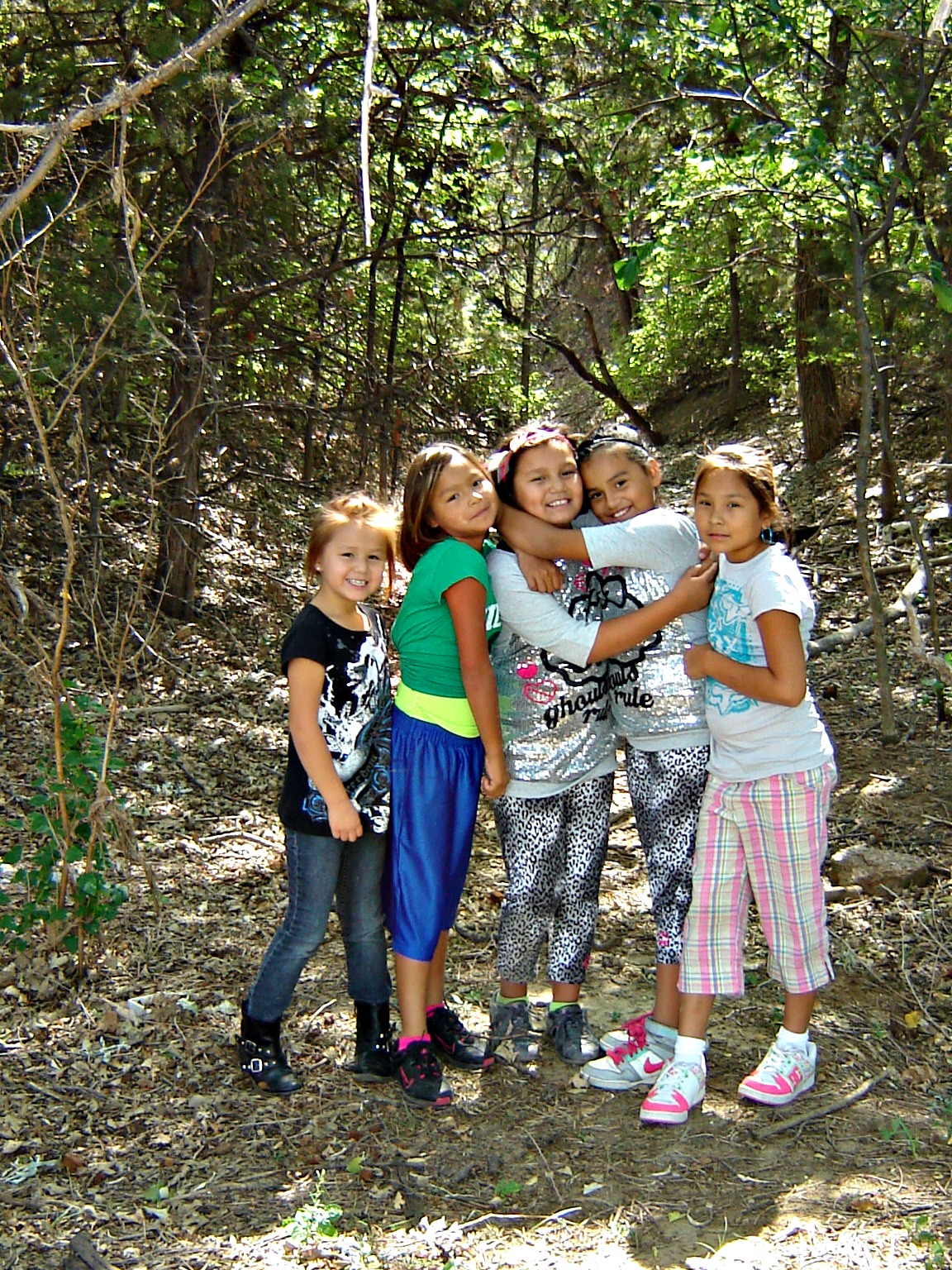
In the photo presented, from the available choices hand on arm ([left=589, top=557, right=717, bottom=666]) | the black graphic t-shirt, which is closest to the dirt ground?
the black graphic t-shirt

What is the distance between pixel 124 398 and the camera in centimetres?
568

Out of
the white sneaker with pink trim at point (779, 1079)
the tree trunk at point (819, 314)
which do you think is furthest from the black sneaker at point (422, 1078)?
the tree trunk at point (819, 314)

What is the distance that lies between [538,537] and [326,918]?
1139 millimetres

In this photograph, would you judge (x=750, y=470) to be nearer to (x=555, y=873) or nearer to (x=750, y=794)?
(x=750, y=794)

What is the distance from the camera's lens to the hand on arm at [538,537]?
2920 mm

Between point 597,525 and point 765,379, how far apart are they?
10873 millimetres

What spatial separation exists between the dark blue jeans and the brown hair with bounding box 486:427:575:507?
3.22ft

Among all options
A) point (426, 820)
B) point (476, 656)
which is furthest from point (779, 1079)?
point (476, 656)

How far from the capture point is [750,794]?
2.94 meters

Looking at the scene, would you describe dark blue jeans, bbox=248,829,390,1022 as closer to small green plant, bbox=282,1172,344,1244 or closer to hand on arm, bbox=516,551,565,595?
small green plant, bbox=282,1172,344,1244

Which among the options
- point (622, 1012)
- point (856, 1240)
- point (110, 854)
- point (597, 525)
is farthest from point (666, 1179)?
point (110, 854)

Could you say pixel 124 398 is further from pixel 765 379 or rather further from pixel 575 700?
pixel 765 379

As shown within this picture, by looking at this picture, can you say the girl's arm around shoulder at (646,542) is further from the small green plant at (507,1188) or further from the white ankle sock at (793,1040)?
the small green plant at (507,1188)

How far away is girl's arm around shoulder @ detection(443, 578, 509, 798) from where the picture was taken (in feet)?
9.61
